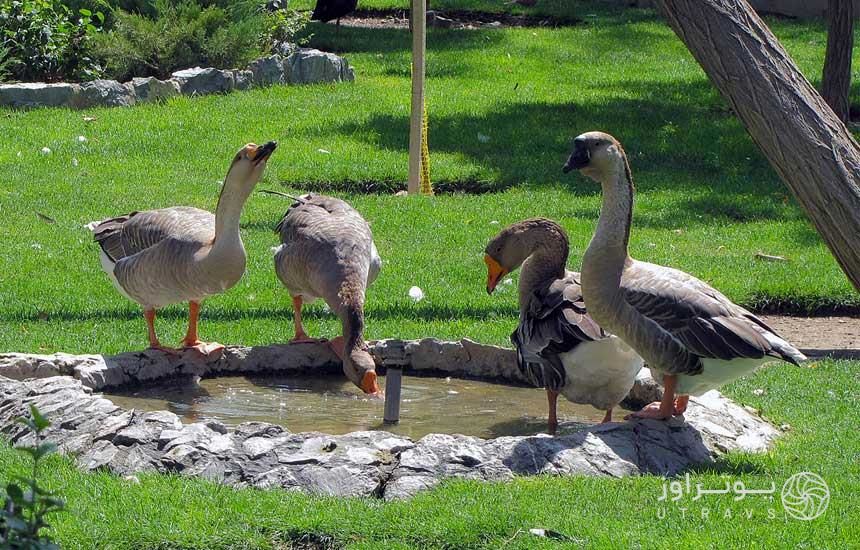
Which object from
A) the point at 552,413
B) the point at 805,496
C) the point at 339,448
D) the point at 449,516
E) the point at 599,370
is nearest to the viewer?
the point at 449,516

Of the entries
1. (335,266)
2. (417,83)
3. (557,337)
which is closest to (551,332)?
(557,337)

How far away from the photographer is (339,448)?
5.48 meters

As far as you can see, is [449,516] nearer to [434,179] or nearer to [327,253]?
[327,253]

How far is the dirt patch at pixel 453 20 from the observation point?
74.8 feet

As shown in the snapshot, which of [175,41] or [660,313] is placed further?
[175,41]

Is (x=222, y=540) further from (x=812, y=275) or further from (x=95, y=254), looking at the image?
(x=812, y=275)

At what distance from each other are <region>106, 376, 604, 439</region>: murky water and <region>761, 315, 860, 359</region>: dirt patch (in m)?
2.16

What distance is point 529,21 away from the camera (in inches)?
912

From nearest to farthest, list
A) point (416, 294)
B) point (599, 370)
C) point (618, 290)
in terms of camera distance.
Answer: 1. point (618, 290)
2. point (599, 370)
3. point (416, 294)

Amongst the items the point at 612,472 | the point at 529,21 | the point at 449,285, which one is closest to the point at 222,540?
the point at 612,472

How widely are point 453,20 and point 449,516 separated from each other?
19375mm

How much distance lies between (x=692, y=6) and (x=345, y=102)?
33.7 feet

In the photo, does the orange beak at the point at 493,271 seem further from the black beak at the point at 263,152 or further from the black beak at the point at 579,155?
the black beak at the point at 263,152

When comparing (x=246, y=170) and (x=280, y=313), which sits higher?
(x=246, y=170)
